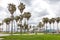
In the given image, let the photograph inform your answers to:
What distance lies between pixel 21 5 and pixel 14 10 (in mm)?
5699

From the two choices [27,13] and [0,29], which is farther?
[0,29]

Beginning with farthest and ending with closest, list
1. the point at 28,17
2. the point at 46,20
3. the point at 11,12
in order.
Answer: the point at 46,20, the point at 28,17, the point at 11,12

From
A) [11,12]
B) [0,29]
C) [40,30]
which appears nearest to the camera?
[11,12]

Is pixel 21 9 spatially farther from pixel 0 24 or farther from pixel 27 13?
pixel 0 24

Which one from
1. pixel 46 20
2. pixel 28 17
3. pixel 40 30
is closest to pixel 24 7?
pixel 28 17

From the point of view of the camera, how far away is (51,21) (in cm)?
14950

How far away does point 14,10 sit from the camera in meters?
87.9

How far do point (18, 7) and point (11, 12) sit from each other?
238 inches

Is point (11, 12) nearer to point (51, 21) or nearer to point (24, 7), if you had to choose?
point (24, 7)

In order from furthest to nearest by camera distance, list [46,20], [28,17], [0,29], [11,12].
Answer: [0,29], [46,20], [28,17], [11,12]

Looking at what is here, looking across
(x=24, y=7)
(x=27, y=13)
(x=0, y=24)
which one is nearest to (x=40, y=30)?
(x=0, y=24)

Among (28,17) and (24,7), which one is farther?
(28,17)

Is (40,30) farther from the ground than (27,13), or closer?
closer

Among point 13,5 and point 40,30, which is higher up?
point 13,5
